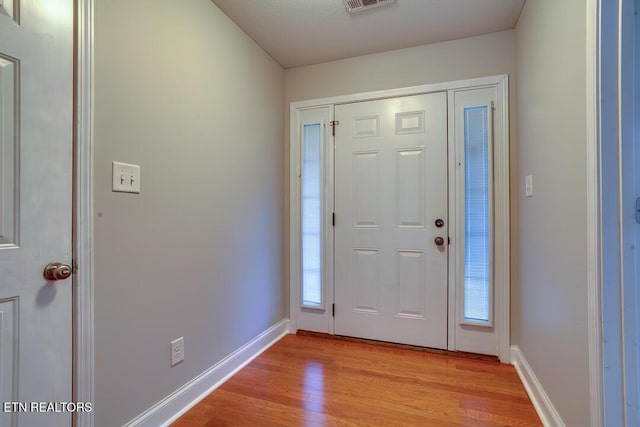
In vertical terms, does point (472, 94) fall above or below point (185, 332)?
above

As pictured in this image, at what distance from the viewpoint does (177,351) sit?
5.36 feet

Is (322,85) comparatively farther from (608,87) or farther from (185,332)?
(185,332)

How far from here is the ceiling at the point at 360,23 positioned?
1911 millimetres

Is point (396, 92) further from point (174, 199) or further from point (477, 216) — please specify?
point (174, 199)

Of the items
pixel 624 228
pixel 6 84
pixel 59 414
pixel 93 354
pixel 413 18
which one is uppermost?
pixel 413 18

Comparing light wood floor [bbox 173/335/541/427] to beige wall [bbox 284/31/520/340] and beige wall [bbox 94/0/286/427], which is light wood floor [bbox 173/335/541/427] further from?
beige wall [bbox 284/31/520/340]

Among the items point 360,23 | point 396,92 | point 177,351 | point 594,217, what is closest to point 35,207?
point 177,351

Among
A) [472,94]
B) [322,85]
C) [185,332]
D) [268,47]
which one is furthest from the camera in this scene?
[322,85]

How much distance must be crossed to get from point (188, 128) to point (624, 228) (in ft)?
6.49

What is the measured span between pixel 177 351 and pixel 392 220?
67.9 inches

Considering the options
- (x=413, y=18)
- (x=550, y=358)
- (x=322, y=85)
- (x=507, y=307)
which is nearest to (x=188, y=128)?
(x=322, y=85)

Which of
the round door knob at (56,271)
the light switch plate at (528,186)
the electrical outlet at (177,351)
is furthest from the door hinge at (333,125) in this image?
the round door knob at (56,271)

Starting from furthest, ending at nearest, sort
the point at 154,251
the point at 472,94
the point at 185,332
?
1. the point at 472,94
2. the point at 185,332
3. the point at 154,251

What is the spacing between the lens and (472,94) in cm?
224
